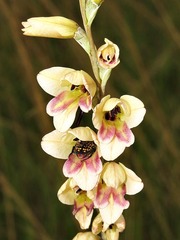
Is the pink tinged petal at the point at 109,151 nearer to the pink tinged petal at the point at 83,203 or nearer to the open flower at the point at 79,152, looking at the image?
the open flower at the point at 79,152

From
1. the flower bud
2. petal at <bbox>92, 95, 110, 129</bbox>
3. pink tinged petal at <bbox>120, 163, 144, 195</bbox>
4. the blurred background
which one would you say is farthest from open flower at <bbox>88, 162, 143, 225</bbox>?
the blurred background

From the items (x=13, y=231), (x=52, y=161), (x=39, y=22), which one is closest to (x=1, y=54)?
(x=52, y=161)

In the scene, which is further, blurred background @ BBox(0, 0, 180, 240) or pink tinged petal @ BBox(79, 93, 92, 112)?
blurred background @ BBox(0, 0, 180, 240)

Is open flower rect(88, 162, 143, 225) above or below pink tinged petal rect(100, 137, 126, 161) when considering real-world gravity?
below

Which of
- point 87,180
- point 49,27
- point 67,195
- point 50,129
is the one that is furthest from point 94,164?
point 50,129

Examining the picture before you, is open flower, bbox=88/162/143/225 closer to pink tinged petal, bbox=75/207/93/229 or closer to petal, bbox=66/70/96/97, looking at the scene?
pink tinged petal, bbox=75/207/93/229
